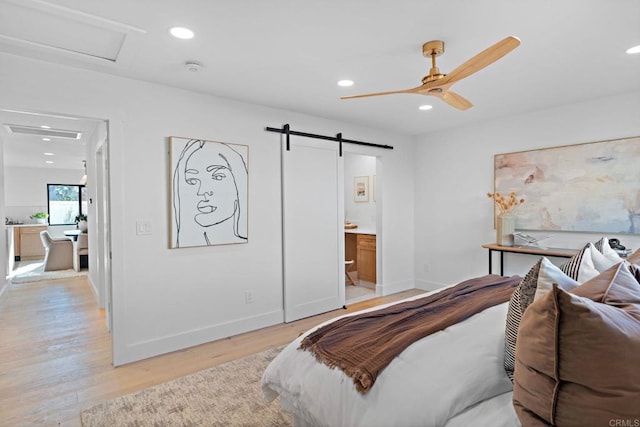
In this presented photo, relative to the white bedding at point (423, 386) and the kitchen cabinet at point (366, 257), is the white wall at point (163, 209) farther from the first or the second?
the kitchen cabinet at point (366, 257)

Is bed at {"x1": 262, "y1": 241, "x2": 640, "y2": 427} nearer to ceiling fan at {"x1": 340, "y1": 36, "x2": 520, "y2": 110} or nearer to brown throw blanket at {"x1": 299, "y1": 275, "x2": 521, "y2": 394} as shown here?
brown throw blanket at {"x1": 299, "y1": 275, "x2": 521, "y2": 394}

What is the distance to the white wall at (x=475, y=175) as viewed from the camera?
3.58 meters

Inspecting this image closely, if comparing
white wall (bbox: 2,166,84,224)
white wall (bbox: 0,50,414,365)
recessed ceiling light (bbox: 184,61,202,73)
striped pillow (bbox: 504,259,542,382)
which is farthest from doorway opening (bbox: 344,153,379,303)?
white wall (bbox: 2,166,84,224)

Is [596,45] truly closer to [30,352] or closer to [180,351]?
[180,351]

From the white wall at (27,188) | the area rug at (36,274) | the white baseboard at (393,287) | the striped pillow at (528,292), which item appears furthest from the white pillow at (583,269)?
the white wall at (27,188)

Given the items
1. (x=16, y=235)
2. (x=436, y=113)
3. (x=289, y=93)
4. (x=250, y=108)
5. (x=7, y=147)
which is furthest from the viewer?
(x=16, y=235)

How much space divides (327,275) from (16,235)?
27.7ft

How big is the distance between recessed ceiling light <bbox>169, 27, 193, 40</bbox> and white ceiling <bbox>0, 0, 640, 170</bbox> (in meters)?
0.05

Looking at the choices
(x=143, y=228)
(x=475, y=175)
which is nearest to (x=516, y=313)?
(x=143, y=228)

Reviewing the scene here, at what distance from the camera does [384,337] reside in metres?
1.59

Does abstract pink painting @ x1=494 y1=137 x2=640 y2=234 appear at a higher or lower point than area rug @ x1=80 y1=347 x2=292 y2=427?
higher

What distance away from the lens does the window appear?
9.36 metres

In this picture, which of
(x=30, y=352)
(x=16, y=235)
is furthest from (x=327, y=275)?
(x=16, y=235)

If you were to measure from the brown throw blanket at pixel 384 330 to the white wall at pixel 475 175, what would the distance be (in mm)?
2533
